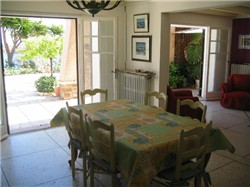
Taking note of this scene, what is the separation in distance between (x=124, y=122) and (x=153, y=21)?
111 inches

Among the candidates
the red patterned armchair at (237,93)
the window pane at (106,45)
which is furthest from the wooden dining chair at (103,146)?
the red patterned armchair at (237,93)

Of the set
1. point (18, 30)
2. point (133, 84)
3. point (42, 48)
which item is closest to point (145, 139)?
point (133, 84)

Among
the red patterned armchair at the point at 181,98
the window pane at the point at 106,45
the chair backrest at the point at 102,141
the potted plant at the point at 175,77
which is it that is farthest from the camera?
the potted plant at the point at 175,77

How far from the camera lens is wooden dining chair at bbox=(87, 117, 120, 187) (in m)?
2.29

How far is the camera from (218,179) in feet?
10.1

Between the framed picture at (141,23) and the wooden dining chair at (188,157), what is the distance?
328 cm

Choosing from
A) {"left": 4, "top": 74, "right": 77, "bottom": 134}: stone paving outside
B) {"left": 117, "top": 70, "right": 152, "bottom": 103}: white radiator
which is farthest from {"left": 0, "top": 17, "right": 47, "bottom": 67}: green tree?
{"left": 117, "top": 70, "right": 152, "bottom": 103}: white radiator

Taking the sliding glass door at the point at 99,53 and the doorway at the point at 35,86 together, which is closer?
the sliding glass door at the point at 99,53

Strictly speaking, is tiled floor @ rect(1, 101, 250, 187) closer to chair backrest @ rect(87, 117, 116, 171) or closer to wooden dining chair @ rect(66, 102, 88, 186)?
wooden dining chair @ rect(66, 102, 88, 186)

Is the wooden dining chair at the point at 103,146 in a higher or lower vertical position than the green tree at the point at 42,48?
lower

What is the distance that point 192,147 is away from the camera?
229cm

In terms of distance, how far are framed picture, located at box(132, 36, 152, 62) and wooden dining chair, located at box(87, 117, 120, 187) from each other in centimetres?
295

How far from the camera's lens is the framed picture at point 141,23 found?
5.11m

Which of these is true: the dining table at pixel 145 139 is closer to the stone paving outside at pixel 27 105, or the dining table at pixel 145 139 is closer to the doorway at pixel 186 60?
the stone paving outside at pixel 27 105
